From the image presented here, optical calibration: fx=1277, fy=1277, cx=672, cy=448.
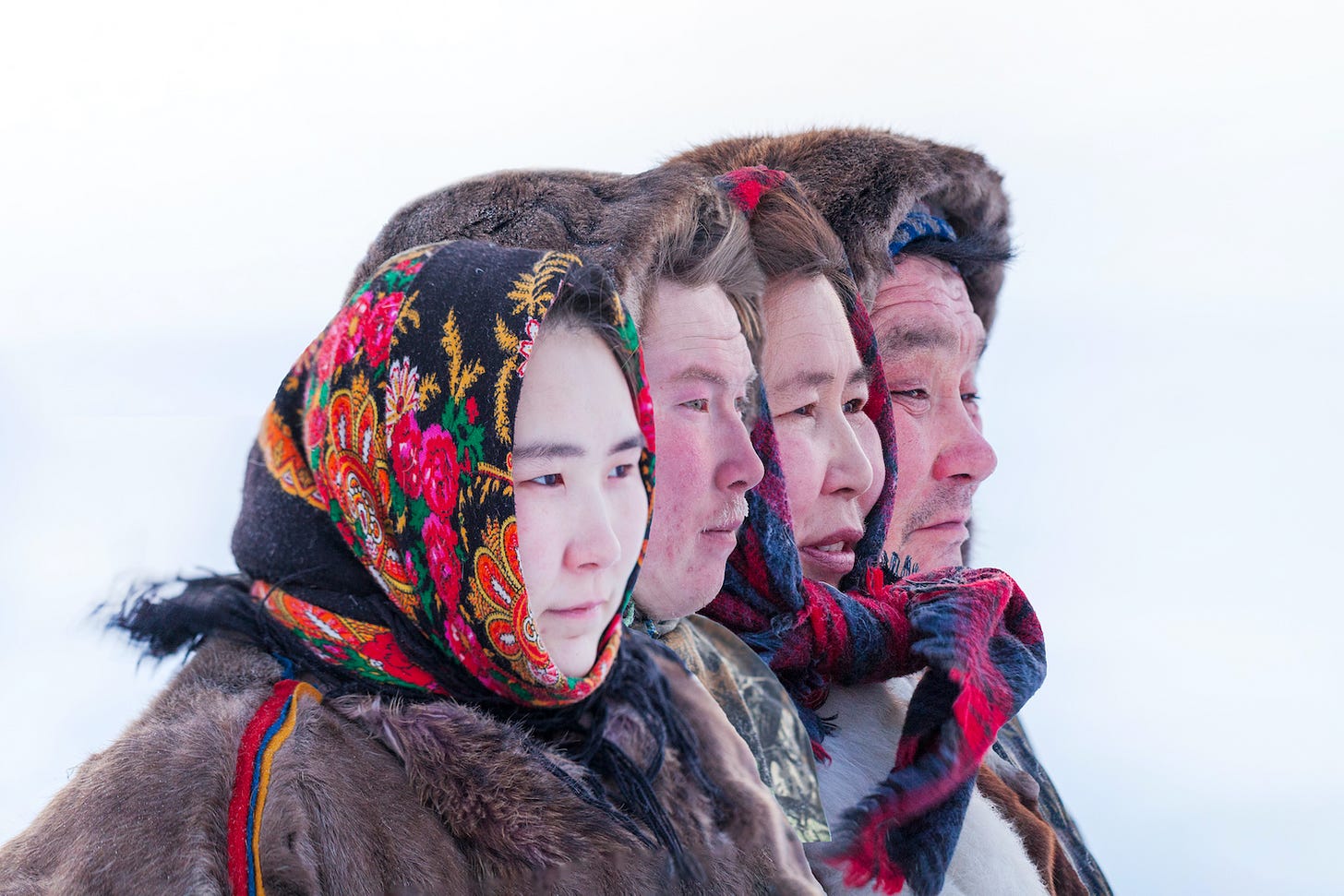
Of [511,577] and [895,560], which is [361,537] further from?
[895,560]

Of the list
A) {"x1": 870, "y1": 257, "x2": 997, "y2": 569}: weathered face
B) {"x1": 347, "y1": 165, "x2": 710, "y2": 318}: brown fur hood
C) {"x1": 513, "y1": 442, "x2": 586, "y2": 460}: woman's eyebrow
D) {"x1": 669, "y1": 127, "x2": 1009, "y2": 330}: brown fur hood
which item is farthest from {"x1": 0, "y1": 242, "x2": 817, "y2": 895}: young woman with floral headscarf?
{"x1": 870, "y1": 257, "x2": 997, "y2": 569}: weathered face

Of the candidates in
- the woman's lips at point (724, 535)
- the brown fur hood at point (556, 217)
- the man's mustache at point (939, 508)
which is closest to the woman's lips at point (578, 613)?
the woman's lips at point (724, 535)

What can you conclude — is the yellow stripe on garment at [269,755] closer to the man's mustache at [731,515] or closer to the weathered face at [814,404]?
the man's mustache at [731,515]

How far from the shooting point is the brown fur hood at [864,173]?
10.2 ft

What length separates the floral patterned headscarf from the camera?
1.69m

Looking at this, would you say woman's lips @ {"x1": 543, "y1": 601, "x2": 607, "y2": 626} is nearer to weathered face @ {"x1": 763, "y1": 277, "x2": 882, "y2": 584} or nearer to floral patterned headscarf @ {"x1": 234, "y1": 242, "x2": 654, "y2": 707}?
floral patterned headscarf @ {"x1": 234, "y1": 242, "x2": 654, "y2": 707}

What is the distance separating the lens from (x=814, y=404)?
2686 millimetres

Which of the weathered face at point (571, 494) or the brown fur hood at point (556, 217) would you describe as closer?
the weathered face at point (571, 494)

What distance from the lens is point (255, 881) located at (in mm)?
1489

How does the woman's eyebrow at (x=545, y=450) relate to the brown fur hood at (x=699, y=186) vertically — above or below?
below

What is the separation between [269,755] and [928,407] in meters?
2.11

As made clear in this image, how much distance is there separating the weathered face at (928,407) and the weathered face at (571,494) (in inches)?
57.3

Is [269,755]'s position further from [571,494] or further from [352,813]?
[571,494]

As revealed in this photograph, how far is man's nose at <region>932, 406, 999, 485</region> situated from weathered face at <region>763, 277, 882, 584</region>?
1.94ft
